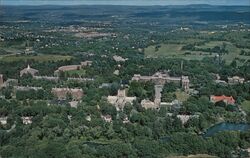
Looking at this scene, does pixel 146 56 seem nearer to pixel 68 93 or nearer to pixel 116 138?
pixel 68 93

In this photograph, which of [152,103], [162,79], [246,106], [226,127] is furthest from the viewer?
[162,79]

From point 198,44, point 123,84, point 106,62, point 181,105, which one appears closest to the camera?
point 181,105

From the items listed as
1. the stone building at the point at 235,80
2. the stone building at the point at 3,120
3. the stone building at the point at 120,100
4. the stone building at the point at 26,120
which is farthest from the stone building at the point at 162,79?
the stone building at the point at 3,120

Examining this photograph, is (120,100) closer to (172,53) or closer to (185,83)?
(185,83)

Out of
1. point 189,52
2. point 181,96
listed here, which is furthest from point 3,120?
point 189,52

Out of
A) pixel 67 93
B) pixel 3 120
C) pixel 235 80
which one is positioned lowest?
pixel 235 80

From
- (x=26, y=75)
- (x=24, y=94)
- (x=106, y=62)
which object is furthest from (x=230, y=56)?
(x=24, y=94)

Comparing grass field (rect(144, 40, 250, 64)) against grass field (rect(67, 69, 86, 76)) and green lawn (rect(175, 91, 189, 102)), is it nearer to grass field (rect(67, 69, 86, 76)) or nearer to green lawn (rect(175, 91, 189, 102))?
grass field (rect(67, 69, 86, 76))
